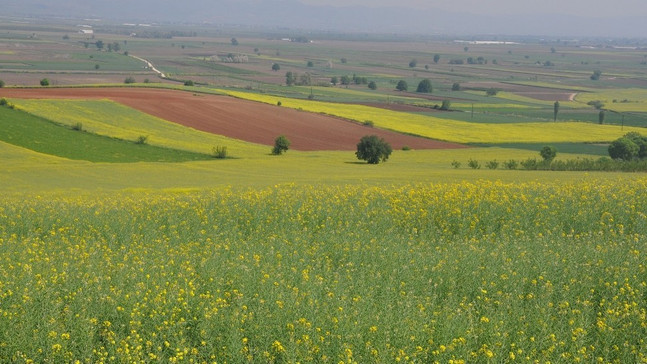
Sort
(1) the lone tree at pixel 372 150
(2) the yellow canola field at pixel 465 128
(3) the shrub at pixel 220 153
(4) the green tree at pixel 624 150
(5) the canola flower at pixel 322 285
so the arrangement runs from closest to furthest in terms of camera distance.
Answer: (5) the canola flower at pixel 322 285 < (3) the shrub at pixel 220 153 < (1) the lone tree at pixel 372 150 < (4) the green tree at pixel 624 150 < (2) the yellow canola field at pixel 465 128

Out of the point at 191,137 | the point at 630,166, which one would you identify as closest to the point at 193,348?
the point at 630,166

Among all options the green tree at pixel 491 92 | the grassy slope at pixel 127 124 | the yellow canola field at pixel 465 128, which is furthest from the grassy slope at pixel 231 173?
the green tree at pixel 491 92

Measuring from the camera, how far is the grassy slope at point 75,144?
198 feet

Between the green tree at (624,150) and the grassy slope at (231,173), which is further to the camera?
the green tree at (624,150)

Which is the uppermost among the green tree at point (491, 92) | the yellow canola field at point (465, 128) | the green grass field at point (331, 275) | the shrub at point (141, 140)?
the green grass field at point (331, 275)

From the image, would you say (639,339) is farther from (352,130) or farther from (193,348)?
(352,130)

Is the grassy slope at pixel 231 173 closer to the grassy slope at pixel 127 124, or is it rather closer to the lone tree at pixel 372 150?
the lone tree at pixel 372 150

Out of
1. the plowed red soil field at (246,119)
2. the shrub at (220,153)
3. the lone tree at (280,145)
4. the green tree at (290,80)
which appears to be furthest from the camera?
the green tree at (290,80)

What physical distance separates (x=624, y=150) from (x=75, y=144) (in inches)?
1851

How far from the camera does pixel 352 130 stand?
287 feet

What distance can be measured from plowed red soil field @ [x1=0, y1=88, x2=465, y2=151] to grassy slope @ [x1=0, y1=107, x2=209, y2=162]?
12.8 meters

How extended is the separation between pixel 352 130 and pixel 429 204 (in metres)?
60.9

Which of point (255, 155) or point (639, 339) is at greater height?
point (639, 339)

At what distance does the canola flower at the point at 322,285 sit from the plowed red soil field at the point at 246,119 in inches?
1982
